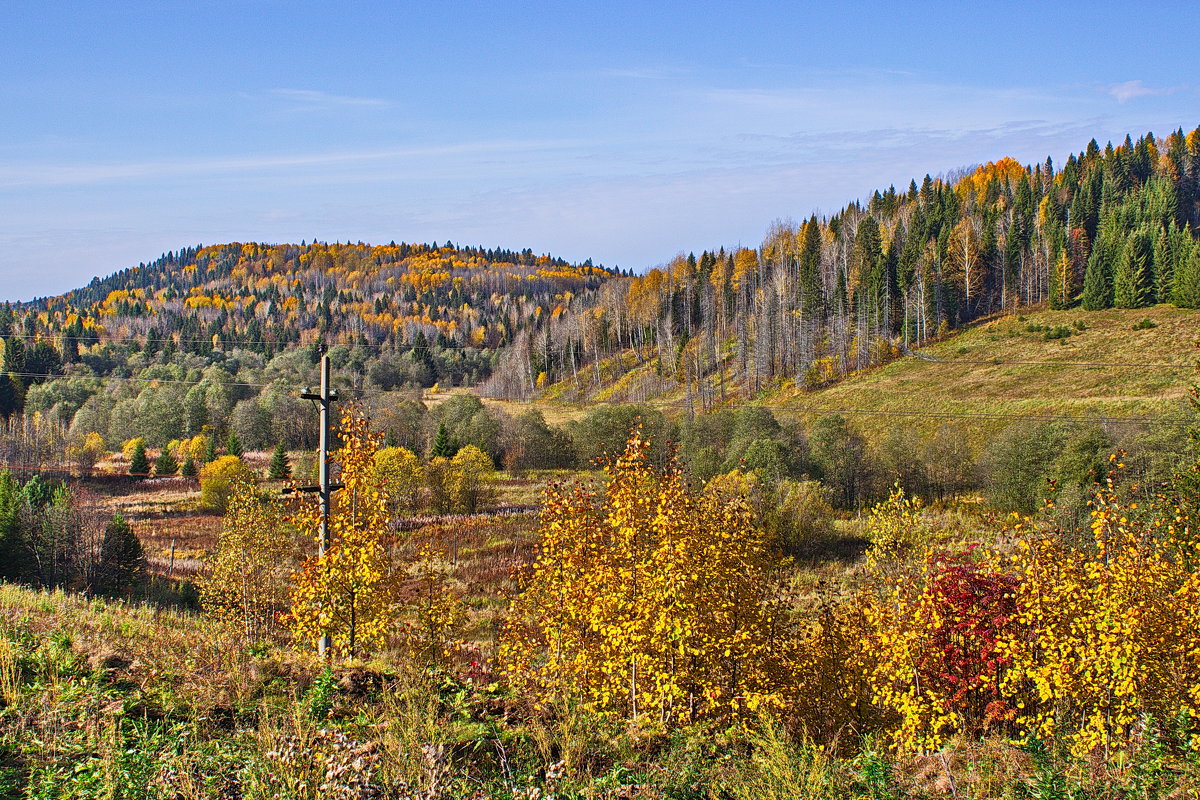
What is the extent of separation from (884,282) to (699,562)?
297 ft

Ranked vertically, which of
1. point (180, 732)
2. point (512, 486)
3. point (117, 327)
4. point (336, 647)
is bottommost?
point (512, 486)

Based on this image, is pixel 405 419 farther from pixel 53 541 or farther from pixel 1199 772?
pixel 1199 772

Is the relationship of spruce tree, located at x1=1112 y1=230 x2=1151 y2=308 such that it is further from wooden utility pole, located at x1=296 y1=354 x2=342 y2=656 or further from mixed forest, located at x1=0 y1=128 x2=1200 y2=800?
wooden utility pole, located at x1=296 y1=354 x2=342 y2=656

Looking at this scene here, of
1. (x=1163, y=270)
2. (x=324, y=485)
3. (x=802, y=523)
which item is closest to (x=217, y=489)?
(x=802, y=523)

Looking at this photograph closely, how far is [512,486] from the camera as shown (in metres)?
→ 64.4

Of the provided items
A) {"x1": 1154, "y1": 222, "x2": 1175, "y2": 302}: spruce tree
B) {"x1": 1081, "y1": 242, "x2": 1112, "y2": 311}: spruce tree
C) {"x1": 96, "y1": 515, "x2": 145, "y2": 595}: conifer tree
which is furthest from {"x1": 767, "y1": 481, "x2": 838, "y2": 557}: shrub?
{"x1": 1154, "y1": 222, "x2": 1175, "y2": 302}: spruce tree

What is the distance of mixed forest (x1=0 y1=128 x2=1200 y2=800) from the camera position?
7.83 metres

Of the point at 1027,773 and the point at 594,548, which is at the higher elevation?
the point at 594,548

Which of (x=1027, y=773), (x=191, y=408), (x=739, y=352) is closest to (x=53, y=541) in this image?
(x=1027, y=773)

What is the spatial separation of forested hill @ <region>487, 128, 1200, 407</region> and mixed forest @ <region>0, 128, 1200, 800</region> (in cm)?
79

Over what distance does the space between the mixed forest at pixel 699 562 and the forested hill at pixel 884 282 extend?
2.58 ft

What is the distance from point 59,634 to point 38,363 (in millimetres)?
127593

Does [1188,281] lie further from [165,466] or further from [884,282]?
[165,466]

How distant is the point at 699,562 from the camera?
11125mm
